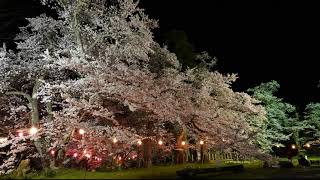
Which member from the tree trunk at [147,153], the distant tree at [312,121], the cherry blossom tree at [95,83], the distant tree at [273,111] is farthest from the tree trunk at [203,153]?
the distant tree at [312,121]

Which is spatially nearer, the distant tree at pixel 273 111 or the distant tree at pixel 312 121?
the distant tree at pixel 273 111

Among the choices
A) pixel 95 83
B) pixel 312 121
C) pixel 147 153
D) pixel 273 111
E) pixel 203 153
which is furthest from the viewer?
pixel 312 121

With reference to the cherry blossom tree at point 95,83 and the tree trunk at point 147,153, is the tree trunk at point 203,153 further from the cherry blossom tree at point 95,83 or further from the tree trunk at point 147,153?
the tree trunk at point 147,153

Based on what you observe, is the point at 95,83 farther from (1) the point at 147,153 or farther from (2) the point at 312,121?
(2) the point at 312,121

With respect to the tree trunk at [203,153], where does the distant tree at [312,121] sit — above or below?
above

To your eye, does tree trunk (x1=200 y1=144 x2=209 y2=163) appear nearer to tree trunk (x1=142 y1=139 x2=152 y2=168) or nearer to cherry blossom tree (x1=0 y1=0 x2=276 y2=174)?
cherry blossom tree (x1=0 y1=0 x2=276 y2=174)

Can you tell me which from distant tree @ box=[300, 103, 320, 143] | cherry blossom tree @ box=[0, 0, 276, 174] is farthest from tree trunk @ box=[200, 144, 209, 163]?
distant tree @ box=[300, 103, 320, 143]

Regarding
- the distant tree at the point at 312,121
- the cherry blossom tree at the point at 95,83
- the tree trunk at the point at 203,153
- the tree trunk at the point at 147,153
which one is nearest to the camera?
the cherry blossom tree at the point at 95,83

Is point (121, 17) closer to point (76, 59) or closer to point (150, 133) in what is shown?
point (76, 59)

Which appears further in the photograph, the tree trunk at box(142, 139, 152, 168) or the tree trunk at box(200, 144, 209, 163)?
the tree trunk at box(200, 144, 209, 163)

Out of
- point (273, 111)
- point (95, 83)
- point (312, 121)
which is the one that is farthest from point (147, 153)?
point (312, 121)

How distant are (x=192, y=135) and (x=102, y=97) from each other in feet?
26.6

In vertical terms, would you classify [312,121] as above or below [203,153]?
above

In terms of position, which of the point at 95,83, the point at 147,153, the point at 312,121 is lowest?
the point at 147,153
